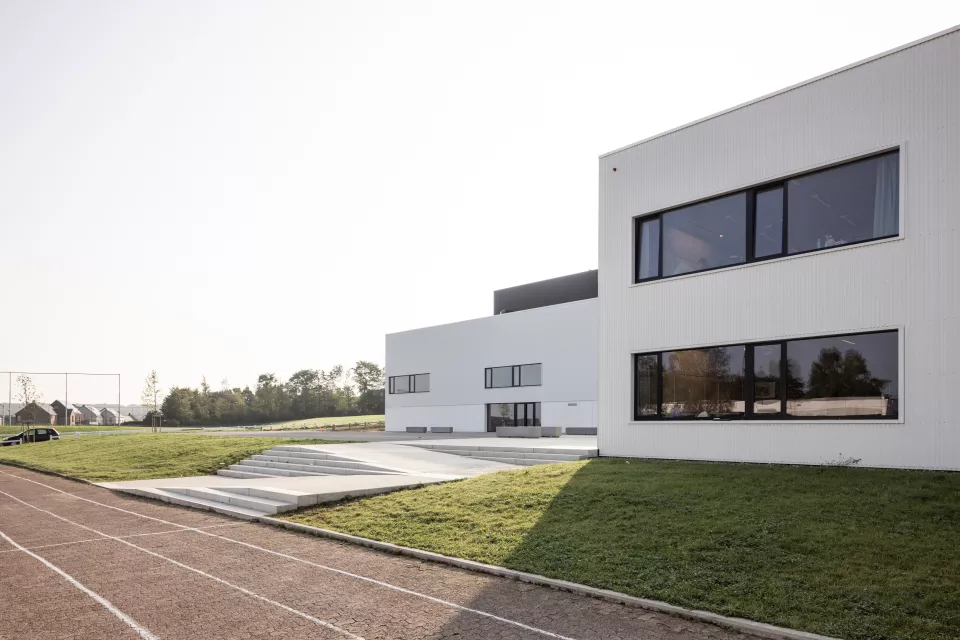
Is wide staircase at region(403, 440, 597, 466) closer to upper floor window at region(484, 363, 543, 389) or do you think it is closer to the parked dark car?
upper floor window at region(484, 363, 543, 389)

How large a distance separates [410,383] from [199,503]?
3574cm

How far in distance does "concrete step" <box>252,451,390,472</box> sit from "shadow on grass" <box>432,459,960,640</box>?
7.53 m

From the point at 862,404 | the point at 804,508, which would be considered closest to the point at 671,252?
the point at 862,404

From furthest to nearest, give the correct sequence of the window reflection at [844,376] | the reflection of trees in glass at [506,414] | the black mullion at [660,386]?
1. the reflection of trees in glass at [506,414]
2. the black mullion at [660,386]
3. the window reflection at [844,376]

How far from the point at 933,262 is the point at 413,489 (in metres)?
10.9

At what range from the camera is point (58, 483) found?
21.8 m

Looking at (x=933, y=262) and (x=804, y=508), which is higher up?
(x=933, y=262)

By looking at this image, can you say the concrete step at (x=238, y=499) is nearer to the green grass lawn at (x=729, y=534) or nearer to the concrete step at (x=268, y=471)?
the green grass lawn at (x=729, y=534)

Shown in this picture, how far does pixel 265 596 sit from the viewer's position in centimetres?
777

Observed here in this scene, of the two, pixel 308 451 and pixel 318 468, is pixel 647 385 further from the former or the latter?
pixel 308 451

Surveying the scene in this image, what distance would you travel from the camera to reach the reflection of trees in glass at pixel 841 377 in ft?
42.0

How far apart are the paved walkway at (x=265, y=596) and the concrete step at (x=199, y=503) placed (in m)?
1.48

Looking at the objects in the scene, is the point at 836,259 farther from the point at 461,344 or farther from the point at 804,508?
the point at 461,344

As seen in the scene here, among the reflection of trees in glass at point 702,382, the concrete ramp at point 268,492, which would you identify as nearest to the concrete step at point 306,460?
the concrete ramp at point 268,492
